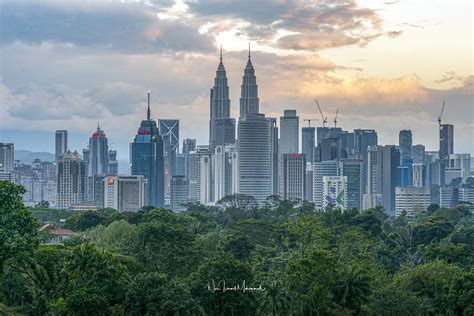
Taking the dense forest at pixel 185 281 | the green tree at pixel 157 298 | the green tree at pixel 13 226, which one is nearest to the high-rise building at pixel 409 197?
the dense forest at pixel 185 281

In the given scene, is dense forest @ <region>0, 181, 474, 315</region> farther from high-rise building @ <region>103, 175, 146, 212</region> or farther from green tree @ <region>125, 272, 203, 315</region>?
high-rise building @ <region>103, 175, 146, 212</region>

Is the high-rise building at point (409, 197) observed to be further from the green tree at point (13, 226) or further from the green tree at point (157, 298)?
the green tree at point (13, 226)

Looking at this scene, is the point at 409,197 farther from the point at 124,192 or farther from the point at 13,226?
the point at 13,226

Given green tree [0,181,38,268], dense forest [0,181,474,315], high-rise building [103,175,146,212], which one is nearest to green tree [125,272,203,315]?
dense forest [0,181,474,315]

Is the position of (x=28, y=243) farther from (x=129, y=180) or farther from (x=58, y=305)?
(x=129, y=180)

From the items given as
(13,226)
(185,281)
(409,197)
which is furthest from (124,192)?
(13,226)

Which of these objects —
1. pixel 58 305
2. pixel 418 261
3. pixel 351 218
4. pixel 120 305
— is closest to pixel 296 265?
pixel 120 305
